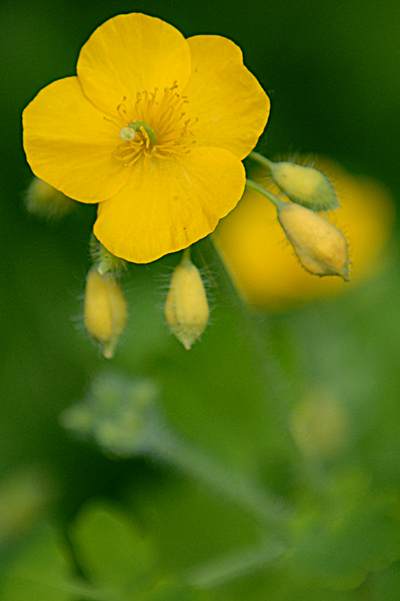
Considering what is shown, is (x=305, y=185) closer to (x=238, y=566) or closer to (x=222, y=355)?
(x=238, y=566)

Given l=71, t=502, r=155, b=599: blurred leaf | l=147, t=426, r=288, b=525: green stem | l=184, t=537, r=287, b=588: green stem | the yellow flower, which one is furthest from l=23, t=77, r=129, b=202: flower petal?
l=184, t=537, r=287, b=588: green stem

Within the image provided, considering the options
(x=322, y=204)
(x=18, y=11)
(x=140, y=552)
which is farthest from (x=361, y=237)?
(x=18, y=11)

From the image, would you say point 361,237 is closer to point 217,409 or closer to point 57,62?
point 217,409

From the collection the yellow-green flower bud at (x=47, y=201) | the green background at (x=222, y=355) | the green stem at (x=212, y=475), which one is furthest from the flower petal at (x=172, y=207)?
the green stem at (x=212, y=475)

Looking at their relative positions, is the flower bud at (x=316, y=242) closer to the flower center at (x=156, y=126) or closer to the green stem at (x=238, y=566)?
the flower center at (x=156, y=126)

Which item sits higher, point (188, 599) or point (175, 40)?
point (175, 40)

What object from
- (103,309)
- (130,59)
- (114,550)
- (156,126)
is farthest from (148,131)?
(114,550)
